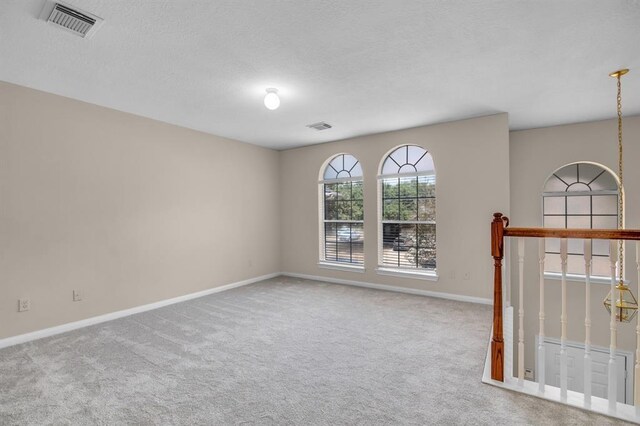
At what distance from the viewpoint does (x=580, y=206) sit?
4641 mm

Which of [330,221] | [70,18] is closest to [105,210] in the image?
[70,18]

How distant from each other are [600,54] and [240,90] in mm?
3176

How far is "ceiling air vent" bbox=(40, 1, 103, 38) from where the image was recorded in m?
1.95

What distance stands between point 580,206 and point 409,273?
2.68 m

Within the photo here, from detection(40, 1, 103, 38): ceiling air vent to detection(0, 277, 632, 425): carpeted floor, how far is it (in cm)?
251

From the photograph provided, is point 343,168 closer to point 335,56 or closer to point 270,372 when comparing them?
point 335,56

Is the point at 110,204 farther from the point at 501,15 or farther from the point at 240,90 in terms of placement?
the point at 501,15

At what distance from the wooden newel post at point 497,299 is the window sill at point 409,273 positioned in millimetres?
2305

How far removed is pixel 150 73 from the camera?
2.85 m

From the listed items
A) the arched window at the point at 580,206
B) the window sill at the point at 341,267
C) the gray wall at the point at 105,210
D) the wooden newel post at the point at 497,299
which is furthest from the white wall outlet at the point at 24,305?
the arched window at the point at 580,206

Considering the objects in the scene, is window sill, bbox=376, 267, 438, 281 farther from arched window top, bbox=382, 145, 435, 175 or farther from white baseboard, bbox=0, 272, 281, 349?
white baseboard, bbox=0, 272, 281, 349

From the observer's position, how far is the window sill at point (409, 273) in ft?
15.1

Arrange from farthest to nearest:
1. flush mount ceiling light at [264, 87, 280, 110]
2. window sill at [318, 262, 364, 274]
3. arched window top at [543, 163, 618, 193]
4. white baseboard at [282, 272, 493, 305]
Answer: window sill at [318, 262, 364, 274], arched window top at [543, 163, 618, 193], white baseboard at [282, 272, 493, 305], flush mount ceiling light at [264, 87, 280, 110]

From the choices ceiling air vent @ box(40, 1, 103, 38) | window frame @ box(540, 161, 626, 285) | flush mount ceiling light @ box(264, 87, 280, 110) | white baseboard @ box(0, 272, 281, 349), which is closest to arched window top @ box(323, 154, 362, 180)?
flush mount ceiling light @ box(264, 87, 280, 110)
